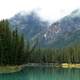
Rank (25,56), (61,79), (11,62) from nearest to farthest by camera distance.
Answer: (61,79) → (11,62) → (25,56)

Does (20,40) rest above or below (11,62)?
above

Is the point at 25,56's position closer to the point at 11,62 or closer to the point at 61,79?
the point at 11,62

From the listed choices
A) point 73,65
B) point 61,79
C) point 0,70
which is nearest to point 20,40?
point 0,70

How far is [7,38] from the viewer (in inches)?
4793

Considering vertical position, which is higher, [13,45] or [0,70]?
[13,45]

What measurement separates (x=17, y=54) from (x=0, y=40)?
47.1ft

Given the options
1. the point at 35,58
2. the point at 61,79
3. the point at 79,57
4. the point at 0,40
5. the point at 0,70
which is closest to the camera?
the point at 61,79

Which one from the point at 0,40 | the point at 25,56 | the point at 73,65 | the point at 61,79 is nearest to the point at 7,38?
the point at 0,40

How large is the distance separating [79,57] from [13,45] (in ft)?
274

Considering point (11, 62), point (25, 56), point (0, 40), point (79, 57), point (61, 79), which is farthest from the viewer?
point (79, 57)

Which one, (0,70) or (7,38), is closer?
(0,70)

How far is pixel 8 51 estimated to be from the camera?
405 feet

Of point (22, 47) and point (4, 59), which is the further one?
point (22, 47)

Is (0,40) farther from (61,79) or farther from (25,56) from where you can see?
(61,79)
